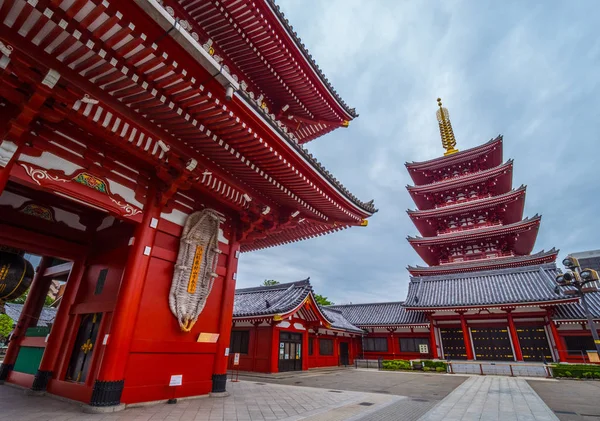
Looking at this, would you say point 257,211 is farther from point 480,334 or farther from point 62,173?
point 480,334

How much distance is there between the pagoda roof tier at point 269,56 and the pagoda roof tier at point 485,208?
19.7m

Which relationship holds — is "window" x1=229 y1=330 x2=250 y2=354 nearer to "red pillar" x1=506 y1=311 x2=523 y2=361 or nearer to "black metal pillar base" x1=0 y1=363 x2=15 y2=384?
"black metal pillar base" x1=0 y1=363 x2=15 y2=384

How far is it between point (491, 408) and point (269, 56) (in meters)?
12.1

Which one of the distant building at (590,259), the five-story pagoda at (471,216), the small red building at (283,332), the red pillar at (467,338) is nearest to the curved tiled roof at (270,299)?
the small red building at (283,332)

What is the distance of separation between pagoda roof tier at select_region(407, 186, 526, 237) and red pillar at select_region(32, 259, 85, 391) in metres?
27.4

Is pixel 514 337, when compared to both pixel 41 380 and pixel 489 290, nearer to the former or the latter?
pixel 489 290

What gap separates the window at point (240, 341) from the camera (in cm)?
1845

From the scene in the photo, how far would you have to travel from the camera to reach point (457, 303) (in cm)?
2089

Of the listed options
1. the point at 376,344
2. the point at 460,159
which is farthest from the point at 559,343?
the point at 460,159

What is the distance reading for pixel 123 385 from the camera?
6.14m

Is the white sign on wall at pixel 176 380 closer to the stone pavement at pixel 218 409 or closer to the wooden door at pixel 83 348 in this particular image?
the stone pavement at pixel 218 409

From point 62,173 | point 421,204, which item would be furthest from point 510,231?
point 62,173

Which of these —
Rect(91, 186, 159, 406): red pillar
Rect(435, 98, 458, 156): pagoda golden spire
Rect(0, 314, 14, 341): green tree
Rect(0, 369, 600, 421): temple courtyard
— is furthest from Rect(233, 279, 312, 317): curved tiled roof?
Rect(435, 98, 458, 156): pagoda golden spire

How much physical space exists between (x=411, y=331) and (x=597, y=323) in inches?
457
